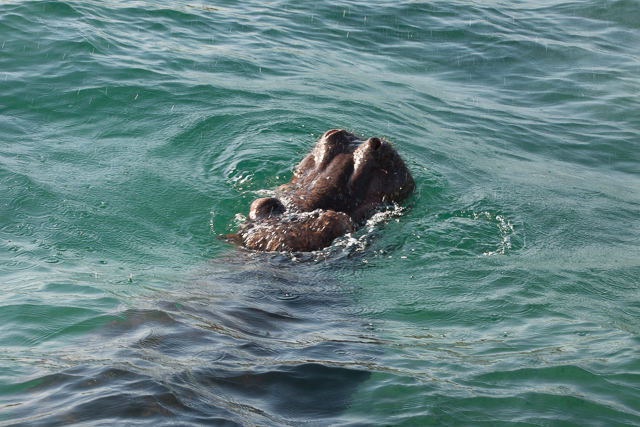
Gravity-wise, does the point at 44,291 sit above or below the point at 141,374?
below

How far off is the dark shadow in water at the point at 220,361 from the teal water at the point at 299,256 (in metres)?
0.02

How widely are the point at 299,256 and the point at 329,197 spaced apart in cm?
80

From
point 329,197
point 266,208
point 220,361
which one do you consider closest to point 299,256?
point 266,208

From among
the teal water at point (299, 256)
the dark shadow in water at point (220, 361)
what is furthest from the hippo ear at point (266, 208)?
the dark shadow in water at point (220, 361)

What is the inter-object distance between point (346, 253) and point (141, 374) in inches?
111

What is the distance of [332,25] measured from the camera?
16469 mm

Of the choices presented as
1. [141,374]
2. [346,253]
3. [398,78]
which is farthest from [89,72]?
[141,374]

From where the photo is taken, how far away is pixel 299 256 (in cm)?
567

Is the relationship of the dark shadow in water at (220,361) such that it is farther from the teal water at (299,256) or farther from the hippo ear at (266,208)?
the hippo ear at (266,208)

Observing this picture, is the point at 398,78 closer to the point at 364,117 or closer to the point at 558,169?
the point at 364,117

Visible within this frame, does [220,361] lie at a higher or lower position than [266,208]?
lower

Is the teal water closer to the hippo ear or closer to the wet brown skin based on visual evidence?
the wet brown skin

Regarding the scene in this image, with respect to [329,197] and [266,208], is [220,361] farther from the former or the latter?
[329,197]

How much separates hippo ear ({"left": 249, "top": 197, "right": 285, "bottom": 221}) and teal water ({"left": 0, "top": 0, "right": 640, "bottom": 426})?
1.57ft
